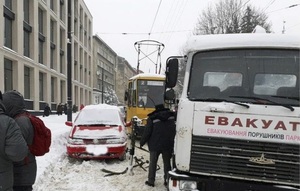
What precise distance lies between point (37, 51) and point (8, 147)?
3015 centimetres

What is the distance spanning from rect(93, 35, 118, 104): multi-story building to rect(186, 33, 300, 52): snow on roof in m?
59.5

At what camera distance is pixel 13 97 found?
408 centimetres

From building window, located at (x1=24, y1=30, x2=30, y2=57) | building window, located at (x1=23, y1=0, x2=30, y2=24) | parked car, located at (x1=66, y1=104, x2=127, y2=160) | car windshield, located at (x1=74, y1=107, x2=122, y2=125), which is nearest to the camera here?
parked car, located at (x1=66, y1=104, x2=127, y2=160)

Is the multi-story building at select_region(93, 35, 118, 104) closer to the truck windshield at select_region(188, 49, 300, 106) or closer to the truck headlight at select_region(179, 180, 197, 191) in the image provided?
the truck windshield at select_region(188, 49, 300, 106)

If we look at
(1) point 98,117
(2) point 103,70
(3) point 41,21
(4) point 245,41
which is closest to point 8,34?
(3) point 41,21

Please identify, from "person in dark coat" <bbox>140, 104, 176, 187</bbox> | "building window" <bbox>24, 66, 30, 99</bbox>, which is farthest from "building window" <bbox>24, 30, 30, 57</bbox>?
"person in dark coat" <bbox>140, 104, 176, 187</bbox>

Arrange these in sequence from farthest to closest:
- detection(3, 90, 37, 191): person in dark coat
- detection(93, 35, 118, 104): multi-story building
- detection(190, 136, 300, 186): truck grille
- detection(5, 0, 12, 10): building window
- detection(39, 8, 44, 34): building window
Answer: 1. detection(93, 35, 118, 104): multi-story building
2. detection(39, 8, 44, 34): building window
3. detection(5, 0, 12, 10): building window
4. detection(190, 136, 300, 186): truck grille
5. detection(3, 90, 37, 191): person in dark coat

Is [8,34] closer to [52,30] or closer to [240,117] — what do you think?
[52,30]

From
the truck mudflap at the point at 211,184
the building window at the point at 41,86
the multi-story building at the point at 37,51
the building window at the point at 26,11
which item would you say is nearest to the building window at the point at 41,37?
the multi-story building at the point at 37,51

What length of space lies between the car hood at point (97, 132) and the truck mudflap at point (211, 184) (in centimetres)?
507

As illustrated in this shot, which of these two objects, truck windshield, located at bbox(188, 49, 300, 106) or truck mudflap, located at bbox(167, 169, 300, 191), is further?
truck windshield, located at bbox(188, 49, 300, 106)

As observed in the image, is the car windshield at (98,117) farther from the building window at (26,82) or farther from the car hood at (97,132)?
the building window at (26,82)

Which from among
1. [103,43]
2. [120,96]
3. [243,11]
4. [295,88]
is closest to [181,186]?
[295,88]

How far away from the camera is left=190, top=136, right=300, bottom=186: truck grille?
4312 millimetres
